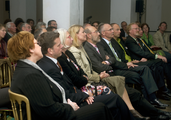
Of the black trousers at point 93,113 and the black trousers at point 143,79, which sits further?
the black trousers at point 143,79

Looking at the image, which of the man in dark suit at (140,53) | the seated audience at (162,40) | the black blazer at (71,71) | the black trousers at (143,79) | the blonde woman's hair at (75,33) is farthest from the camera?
the seated audience at (162,40)

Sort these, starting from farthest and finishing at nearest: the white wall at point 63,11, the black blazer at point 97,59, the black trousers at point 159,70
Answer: the black trousers at point 159,70
the white wall at point 63,11
the black blazer at point 97,59

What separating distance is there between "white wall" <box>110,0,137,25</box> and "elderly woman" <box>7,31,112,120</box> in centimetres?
551

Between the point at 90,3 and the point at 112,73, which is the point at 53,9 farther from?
the point at 90,3

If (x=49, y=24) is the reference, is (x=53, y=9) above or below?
above

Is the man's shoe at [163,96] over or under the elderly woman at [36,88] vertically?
under

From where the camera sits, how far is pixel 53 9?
4070 millimetres

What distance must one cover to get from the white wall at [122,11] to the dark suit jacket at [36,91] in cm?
571

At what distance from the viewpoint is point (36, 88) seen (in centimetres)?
161

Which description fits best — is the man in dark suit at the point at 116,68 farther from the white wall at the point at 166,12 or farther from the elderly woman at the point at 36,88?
the white wall at the point at 166,12

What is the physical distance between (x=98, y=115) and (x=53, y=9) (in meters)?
2.71

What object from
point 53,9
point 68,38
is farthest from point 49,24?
point 68,38

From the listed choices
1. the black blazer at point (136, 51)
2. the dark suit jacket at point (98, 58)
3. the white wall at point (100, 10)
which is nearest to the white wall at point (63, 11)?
the dark suit jacket at point (98, 58)

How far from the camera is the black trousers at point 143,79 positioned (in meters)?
3.59
